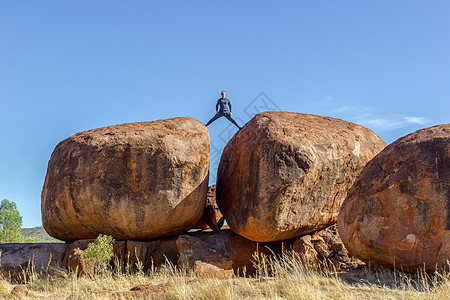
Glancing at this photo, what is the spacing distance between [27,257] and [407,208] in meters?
7.58

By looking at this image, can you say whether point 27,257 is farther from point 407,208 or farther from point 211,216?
point 407,208

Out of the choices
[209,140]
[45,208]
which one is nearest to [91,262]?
[45,208]

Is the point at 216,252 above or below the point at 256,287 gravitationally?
above

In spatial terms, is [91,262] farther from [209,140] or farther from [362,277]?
[362,277]

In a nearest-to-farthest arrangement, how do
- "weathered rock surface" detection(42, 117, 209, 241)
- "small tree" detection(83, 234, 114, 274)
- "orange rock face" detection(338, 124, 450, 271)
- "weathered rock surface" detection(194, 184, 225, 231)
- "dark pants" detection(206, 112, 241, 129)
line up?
"orange rock face" detection(338, 124, 450, 271) → "small tree" detection(83, 234, 114, 274) → "weathered rock surface" detection(42, 117, 209, 241) → "weathered rock surface" detection(194, 184, 225, 231) → "dark pants" detection(206, 112, 241, 129)

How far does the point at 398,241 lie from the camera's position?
26.0 feet

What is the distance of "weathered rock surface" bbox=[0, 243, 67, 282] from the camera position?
9672 millimetres

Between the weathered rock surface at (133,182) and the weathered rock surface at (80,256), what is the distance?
0.23 m

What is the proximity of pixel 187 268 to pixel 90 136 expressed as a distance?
3469mm

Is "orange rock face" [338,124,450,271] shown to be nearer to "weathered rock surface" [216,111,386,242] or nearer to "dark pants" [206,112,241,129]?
"weathered rock surface" [216,111,386,242]

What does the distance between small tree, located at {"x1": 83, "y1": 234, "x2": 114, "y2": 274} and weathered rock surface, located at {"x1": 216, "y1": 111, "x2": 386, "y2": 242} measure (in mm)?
2625

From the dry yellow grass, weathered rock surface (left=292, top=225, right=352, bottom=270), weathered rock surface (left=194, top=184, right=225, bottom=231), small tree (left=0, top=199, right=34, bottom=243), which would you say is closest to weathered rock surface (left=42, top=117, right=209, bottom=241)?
the dry yellow grass

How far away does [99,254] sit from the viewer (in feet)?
29.3

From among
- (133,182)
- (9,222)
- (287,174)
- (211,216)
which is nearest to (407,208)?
(287,174)
